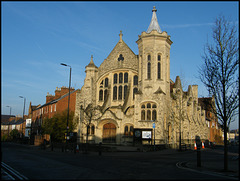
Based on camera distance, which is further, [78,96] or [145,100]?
[78,96]

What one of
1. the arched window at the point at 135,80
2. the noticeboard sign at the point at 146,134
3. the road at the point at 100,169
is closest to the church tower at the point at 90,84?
the arched window at the point at 135,80

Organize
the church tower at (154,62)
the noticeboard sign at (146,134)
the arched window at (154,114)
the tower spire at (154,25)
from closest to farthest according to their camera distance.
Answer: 1. the noticeboard sign at (146,134)
2. the arched window at (154,114)
3. the church tower at (154,62)
4. the tower spire at (154,25)

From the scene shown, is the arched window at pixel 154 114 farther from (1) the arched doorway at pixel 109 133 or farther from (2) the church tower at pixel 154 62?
(1) the arched doorway at pixel 109 133

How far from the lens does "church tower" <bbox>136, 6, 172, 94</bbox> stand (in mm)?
33906

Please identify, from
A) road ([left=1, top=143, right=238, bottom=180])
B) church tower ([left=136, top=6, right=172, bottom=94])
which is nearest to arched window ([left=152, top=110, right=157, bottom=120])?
church tower ([left=136, top=6, right=172, bottom=94])

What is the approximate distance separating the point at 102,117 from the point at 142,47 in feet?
38.0

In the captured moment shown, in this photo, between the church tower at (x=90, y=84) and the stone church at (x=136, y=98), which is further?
the church tower at (x=90, y=84)

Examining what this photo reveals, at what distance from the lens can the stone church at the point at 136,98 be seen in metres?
32.5

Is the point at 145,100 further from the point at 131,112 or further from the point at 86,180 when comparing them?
the point at 86,180

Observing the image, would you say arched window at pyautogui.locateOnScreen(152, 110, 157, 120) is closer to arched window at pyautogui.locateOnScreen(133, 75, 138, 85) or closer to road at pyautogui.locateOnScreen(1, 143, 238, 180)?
arched window at pyautogui.locateOnScreen(133, 75, 138, 85)

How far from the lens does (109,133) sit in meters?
35.3

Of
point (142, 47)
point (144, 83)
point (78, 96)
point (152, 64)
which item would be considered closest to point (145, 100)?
point (144, 83)

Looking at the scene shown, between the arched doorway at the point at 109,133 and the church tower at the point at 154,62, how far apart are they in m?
7.00

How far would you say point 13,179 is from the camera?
9414mm
